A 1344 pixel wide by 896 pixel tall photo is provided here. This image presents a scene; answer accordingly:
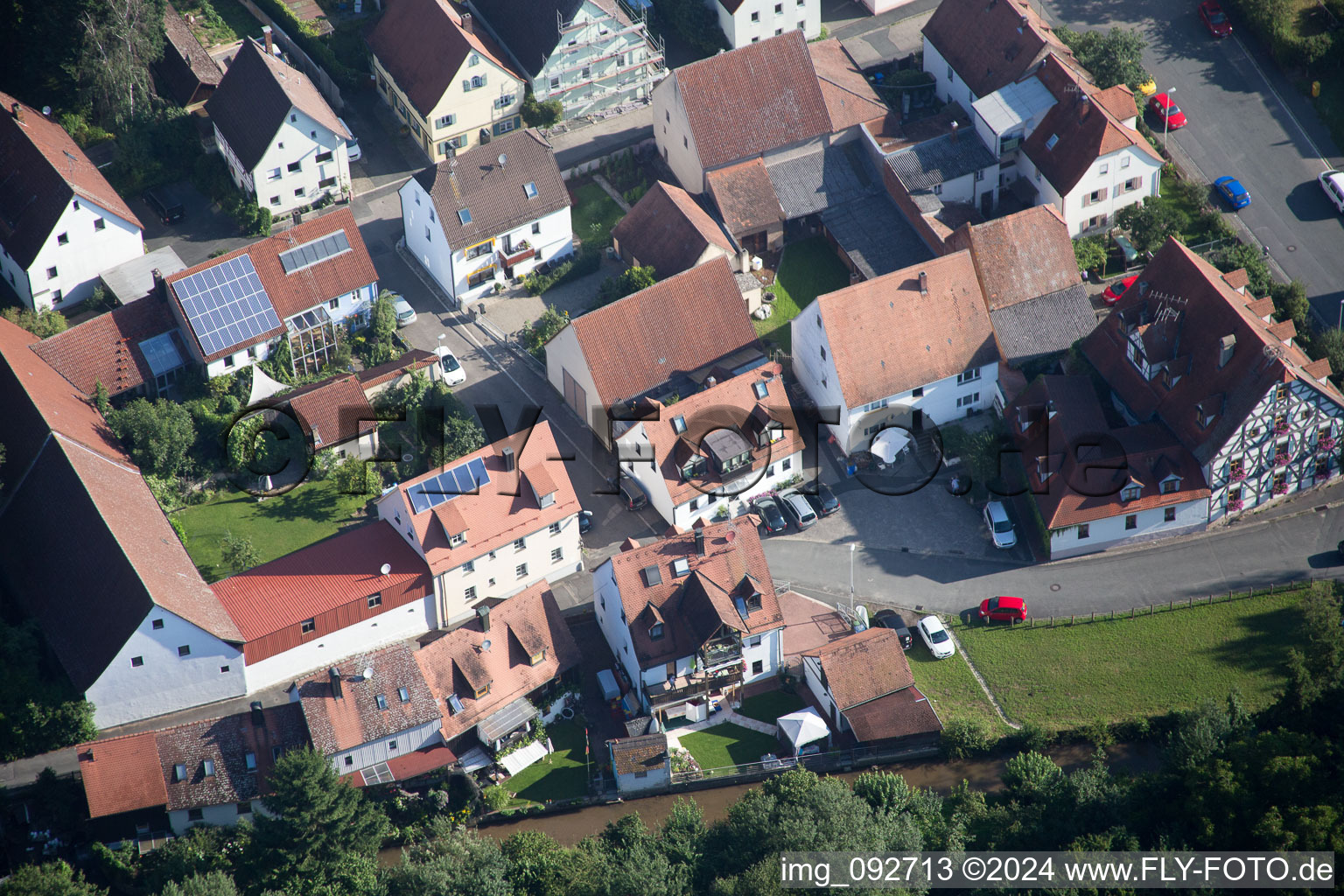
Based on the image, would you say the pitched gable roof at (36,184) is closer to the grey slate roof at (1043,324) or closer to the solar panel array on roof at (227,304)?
the solar panel array on roof at (227,304)

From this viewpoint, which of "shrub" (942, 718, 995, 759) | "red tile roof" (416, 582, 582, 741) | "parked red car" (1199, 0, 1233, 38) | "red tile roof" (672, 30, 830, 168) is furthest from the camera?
"parked red car" (1199, 0, 1233, 38)

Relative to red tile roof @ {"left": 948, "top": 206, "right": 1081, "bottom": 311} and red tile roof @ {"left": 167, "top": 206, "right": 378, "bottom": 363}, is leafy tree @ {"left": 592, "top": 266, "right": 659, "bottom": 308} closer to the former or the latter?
red tile roof @ {"left": 167, "top": 206, "right": 378, "bottom": 363}

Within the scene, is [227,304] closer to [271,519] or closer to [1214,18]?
[271,519]

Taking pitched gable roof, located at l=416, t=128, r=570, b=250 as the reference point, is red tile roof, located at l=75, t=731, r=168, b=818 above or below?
below

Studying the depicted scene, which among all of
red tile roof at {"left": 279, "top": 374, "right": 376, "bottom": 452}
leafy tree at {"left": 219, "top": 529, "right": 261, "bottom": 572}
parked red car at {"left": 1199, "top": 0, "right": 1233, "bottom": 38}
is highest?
parked red car at {"left": 1199, "top": 0, "right": 1233, "bottom": 38}

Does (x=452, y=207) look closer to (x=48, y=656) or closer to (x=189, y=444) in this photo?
(x=189, y=444)

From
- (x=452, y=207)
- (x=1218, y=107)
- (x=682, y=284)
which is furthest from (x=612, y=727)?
(x=1218, y=107)

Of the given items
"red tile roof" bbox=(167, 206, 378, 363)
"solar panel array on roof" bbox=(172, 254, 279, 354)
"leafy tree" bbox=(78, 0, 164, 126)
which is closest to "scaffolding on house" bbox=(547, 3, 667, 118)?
"red tile roof" bbox=(167, 206, 378, 363)
